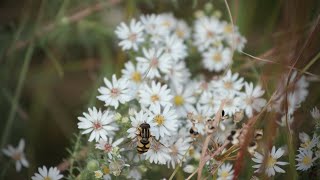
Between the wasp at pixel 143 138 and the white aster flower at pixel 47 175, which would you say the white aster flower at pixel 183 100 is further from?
the white aster flower at pixel 47 175

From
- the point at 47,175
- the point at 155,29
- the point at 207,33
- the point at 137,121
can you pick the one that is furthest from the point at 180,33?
the point at 47,175

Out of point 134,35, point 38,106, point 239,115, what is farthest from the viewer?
point 38,106

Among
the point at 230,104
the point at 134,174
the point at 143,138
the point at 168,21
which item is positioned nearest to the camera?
the point at 143,138

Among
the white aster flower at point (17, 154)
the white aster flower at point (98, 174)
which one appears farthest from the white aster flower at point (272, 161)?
the white aster flower at point (17, 154)

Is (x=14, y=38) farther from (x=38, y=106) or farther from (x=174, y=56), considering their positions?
(x=174, y=56)

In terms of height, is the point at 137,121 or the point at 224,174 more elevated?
the point at 137,121

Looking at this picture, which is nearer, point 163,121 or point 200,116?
point 163,121

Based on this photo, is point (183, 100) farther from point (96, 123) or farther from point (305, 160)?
point (305, 160)

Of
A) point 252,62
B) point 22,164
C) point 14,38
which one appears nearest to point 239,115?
point 252,62
